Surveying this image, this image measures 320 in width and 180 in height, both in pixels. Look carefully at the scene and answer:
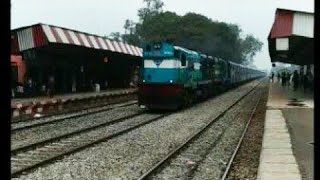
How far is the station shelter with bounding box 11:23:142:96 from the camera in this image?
30.6 meters

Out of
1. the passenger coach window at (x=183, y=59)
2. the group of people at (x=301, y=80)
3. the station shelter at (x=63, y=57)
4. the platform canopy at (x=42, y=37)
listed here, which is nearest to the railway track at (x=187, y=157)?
the passenger coach window at (x=183, y=59)

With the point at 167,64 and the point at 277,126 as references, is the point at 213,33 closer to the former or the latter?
the point at 167,64

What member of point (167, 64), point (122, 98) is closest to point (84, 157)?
point (167, 64)

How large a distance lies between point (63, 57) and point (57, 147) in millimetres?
27329

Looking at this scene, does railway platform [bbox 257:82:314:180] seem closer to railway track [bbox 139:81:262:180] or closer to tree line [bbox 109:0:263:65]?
railway track [bbox 139:81:262:180]

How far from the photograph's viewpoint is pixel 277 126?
682 inches

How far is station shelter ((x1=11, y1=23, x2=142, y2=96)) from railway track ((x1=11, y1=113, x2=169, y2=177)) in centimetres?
1102

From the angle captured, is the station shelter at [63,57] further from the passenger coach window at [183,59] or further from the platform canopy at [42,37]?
the passenger coach window at [183,59]

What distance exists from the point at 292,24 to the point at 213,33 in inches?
2475

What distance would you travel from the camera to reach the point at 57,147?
40.9 ft

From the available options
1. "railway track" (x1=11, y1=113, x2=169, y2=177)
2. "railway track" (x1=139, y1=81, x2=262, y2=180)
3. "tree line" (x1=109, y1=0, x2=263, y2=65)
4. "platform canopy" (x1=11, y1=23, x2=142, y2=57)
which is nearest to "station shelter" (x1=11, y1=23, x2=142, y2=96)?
"platform canopy" (x1=11, y1=23, x2=142, y2=57)

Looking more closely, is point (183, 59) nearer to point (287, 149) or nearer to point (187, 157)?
point (287, 149)

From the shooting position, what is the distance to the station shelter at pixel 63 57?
100 feet

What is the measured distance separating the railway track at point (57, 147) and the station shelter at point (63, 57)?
1102cm
